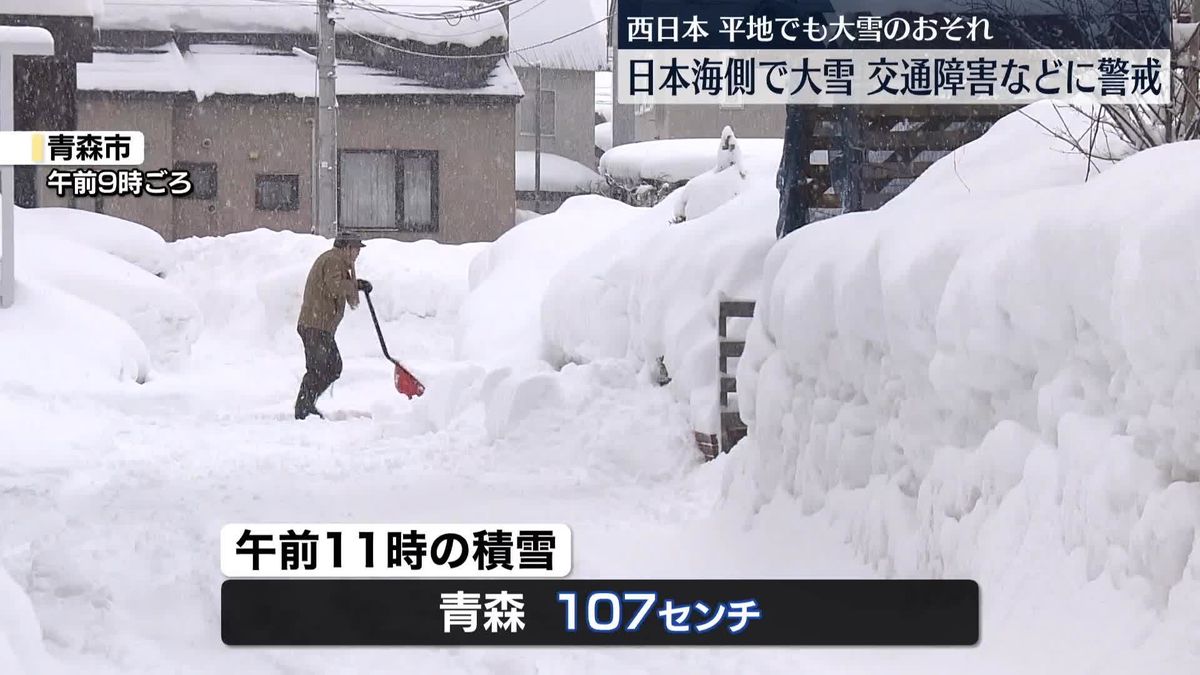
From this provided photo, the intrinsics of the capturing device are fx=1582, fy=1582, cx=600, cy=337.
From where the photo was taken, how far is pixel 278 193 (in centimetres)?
2772

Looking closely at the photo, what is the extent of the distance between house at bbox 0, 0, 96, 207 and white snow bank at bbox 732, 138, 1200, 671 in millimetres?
14847

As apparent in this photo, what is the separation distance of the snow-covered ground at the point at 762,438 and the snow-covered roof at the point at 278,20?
13477mm

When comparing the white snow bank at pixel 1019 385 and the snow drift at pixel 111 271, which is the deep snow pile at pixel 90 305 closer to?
the snow drift at pixel 111 271

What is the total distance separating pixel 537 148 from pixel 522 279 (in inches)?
691

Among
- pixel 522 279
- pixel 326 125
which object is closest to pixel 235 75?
A: pixel 326 125

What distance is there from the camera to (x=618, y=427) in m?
9.52

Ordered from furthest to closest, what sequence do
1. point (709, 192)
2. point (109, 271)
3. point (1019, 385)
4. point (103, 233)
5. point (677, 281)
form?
1. point (103, 233)
2. point (109, 271)
3. point (709, 192)
4. point (677, 281)
5. point (1019, 385)

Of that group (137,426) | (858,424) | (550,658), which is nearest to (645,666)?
(550,658)

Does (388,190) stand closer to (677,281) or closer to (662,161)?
(662,161)

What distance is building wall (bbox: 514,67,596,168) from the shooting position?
34.4 metres

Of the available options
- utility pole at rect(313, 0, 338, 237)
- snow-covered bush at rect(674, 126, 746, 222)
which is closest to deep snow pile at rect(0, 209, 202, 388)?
utility pole at rect(313, 0, 338, 237)

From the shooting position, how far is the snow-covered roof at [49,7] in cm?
1866

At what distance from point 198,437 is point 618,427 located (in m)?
3.32

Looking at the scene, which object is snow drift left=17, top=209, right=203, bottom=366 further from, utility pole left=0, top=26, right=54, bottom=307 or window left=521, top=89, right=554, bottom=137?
window left=521, top=89, right=554, bottom=137
